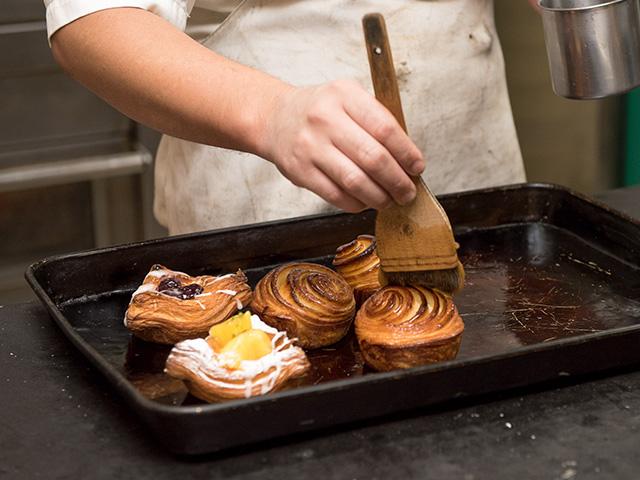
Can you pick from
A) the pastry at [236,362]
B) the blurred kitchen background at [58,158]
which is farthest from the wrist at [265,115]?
the blurred kitchen background at [58,158]

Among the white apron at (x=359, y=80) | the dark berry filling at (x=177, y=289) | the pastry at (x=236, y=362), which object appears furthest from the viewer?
the white apron at (x=359, y=80)

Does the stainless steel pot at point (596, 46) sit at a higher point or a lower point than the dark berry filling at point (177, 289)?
higher

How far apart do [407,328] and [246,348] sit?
21 centimetres

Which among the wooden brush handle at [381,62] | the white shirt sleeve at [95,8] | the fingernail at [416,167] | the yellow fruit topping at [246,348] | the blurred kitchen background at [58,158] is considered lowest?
the blurred kitchen background at [58,158]

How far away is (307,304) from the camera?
1.38m

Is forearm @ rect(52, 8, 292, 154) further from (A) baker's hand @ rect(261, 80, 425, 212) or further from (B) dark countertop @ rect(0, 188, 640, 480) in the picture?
(B) dark countertop @ rect(0, 188, 640, 480)

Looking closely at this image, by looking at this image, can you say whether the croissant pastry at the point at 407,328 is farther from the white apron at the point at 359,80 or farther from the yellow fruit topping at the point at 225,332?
the white apron at the point at 359,80

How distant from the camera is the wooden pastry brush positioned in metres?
1.30

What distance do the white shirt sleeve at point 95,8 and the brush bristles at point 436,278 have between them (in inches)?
20.0

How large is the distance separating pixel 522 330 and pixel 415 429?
11.8 inches

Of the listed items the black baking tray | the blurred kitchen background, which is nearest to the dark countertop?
the black baking tray

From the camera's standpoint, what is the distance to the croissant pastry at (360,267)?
1.50 m

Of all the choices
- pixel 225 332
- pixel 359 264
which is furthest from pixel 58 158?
pixel 225 332

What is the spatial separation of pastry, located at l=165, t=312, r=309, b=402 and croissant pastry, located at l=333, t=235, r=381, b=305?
28 centimetres
